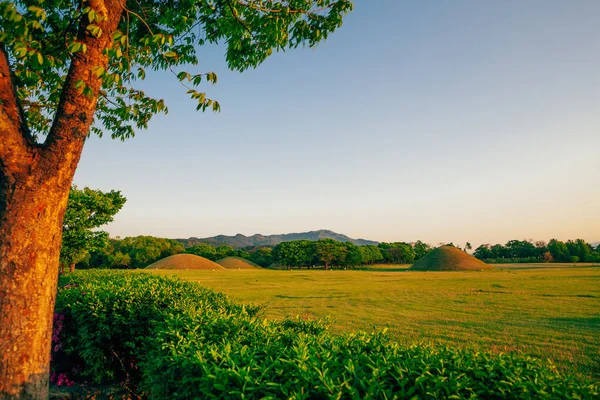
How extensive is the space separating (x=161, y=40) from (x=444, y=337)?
1230 cm

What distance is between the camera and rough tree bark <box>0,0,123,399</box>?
4.11 metres

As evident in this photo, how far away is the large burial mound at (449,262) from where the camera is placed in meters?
76.4

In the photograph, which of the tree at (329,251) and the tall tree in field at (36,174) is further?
the tree at (329,251)

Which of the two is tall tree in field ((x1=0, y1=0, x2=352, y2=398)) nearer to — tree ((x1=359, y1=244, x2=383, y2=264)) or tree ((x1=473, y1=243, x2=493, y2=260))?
tree ((x1=359, y1=244, x2=383, y2=264))

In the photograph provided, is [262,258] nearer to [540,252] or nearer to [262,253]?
[262,253]

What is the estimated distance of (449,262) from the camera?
79.4 metres

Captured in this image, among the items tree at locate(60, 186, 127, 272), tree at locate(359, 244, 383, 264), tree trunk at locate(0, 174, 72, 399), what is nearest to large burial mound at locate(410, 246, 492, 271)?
tree at locate(359, 244, 383, 264)

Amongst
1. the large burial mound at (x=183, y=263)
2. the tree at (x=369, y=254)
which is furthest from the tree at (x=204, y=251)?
the tree at (x=369, y=254)

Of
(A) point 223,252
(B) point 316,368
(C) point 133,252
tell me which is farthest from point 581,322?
(A) point 223,252

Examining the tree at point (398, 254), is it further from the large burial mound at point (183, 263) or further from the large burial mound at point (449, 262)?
the large burial mound at point (183, 263)

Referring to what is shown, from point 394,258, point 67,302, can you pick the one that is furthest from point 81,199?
point 394,258

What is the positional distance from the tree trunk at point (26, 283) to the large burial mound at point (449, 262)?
263 ft

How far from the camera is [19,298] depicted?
4.17 meters

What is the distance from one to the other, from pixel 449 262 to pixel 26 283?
282ft
